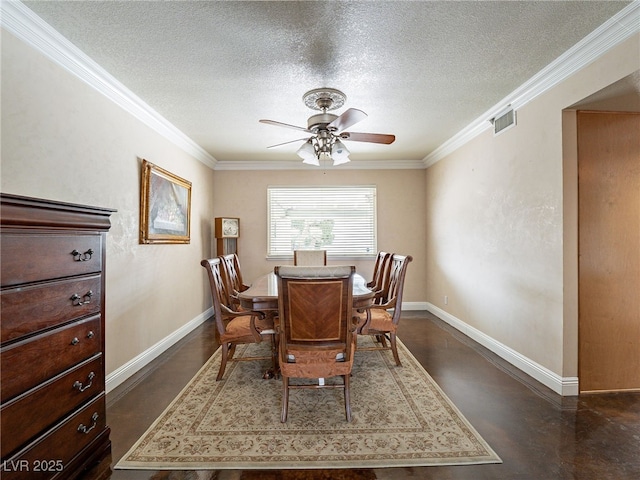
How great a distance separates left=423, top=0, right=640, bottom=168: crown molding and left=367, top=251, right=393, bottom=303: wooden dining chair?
6.20ft

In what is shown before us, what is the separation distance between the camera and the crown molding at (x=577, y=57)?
1.86 metres

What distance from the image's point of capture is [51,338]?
1379mm

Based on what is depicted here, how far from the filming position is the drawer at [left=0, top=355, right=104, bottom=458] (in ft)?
3.93

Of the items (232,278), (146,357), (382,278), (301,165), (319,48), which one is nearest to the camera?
(319,48)

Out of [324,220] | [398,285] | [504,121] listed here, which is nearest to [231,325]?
[398,285]

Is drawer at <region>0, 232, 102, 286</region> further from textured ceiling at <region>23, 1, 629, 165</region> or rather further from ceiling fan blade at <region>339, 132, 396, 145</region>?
ceiling fan blade at <region>339, 132, 396, 145</region>

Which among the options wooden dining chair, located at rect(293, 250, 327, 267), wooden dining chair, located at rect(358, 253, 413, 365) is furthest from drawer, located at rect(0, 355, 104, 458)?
wooden dining chair, located at rect(293, 250, 327, 267)

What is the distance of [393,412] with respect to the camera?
7.14 ft

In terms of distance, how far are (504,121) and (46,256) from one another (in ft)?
12.4

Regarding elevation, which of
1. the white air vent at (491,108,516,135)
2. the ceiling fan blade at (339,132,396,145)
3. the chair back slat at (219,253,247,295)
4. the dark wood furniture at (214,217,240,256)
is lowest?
the chair back slat at (219,253,247,295)

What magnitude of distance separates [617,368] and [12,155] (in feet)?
14.5

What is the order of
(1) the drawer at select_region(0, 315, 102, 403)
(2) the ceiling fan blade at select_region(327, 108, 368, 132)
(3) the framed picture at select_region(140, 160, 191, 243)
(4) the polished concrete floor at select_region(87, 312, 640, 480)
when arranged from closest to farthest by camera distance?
(1) the drawer at select_region(0, 315, 102, 403) → (4) the polished concrete floor at select_region(87, 312, 640, 480) → (2) the ceiling fan blade at select_region(327, 108, 368, 132) → (3) the framed picture at select_region(140, 160, 191, 243)

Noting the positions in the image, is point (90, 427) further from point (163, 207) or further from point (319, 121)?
point (319, 121)

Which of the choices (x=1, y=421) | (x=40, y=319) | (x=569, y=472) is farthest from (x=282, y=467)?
(x=569, y=472)
